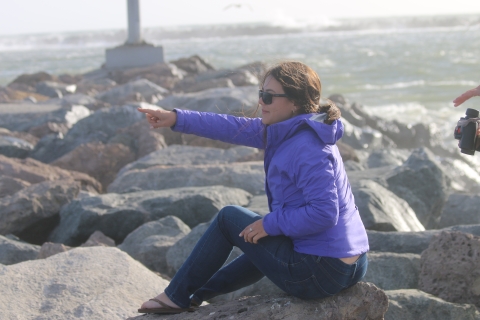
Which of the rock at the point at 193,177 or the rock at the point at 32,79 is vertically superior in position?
the rock at the point at 193,177

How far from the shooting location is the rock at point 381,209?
4609mm

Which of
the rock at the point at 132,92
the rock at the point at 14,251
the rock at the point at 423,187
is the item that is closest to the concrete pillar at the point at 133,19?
the rock at the point at 132,92

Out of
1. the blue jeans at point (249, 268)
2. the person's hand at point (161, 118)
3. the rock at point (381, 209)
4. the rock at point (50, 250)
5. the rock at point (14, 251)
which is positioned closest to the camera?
the blue jeans at point (249, 268)

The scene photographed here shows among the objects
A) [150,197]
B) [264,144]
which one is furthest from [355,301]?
[150,197]

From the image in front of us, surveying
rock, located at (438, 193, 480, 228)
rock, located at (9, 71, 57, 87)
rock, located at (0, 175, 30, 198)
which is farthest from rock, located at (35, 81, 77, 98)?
rock, located at (438, 193, 480, 228)

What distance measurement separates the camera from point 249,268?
9.58ft

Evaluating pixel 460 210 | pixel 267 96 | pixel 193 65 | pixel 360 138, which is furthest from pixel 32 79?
pixel 267 96

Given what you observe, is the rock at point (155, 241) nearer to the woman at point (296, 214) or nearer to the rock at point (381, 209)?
the rock at point (381, 209)

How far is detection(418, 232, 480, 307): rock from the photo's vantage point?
3148 millimetres

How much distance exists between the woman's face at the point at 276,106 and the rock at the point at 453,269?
3.58 ft

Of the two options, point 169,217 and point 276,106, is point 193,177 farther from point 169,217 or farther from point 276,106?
point 276,106

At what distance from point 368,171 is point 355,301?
3.33 metres

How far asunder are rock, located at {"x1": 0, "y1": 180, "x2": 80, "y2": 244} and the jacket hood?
2865mm

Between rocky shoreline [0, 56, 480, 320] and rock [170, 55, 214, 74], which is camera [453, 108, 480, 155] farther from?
rock [170, 55, 214, 74]
